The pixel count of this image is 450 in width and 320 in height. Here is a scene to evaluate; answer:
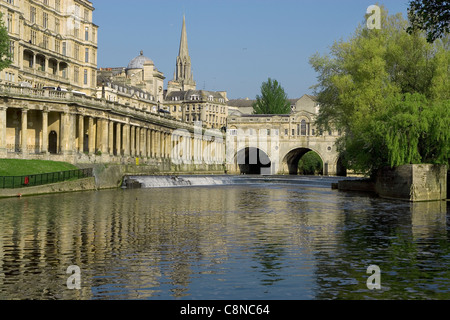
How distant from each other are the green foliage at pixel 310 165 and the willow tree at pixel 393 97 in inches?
3732

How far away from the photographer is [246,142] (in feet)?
476

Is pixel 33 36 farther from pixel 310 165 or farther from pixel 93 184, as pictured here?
pixel 310 165

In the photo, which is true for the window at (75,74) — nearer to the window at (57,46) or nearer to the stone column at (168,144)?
the window at (57,46)

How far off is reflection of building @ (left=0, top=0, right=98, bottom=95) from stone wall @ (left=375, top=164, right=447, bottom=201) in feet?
151

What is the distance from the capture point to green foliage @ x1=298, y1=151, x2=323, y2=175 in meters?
157

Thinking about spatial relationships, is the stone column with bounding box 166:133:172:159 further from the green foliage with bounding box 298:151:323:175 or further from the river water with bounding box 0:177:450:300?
the river water with bounding box 0:177:450:300

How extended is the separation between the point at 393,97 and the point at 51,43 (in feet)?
197

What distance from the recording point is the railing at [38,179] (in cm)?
4419

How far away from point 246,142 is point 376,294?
13188cm

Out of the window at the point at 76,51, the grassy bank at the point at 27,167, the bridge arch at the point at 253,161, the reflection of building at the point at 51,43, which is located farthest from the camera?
the bridge arch at the point at 253,161

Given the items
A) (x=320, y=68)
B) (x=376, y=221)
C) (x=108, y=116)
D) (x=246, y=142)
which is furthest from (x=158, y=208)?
(x=246, y=142)

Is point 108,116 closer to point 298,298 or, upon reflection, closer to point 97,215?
point 97,215

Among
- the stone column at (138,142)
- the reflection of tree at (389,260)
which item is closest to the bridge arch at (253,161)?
the stone column at (138,142)
